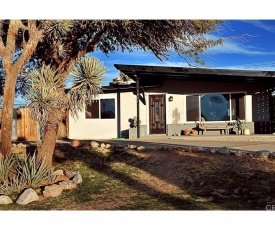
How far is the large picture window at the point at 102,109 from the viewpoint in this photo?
18.6 meters

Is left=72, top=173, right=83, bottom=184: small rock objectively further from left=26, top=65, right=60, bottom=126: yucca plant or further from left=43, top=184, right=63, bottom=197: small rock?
left=26, top=65, right=60, bottom=126: yucca plant

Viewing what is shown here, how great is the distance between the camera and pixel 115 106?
18.5 meters

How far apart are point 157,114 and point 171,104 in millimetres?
758

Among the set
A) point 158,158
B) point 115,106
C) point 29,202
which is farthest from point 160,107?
point 29,202

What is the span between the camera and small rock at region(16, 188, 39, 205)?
7.04 meters

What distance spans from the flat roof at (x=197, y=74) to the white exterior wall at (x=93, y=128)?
238cm

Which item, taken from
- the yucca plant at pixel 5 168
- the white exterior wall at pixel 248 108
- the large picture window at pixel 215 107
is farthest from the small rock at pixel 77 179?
the white exterior wall at pixel 248 108

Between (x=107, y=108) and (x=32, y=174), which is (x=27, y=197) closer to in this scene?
(x=32, y=174)

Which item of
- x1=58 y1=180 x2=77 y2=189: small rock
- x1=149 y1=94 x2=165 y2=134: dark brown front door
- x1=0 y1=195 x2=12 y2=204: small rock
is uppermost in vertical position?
x1=149 y1=94 x2=165 y2=134: dark brown front door

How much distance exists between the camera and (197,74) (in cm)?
1622

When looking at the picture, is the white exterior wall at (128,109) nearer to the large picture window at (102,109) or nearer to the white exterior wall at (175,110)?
the large picture window at (102,109)

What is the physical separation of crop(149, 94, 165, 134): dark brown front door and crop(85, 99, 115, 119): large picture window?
1.72 m

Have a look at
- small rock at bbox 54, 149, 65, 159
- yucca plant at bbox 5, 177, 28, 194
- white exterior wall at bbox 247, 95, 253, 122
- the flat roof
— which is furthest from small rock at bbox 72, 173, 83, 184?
white exterior wall at bbox 247, 95, 253, 122
